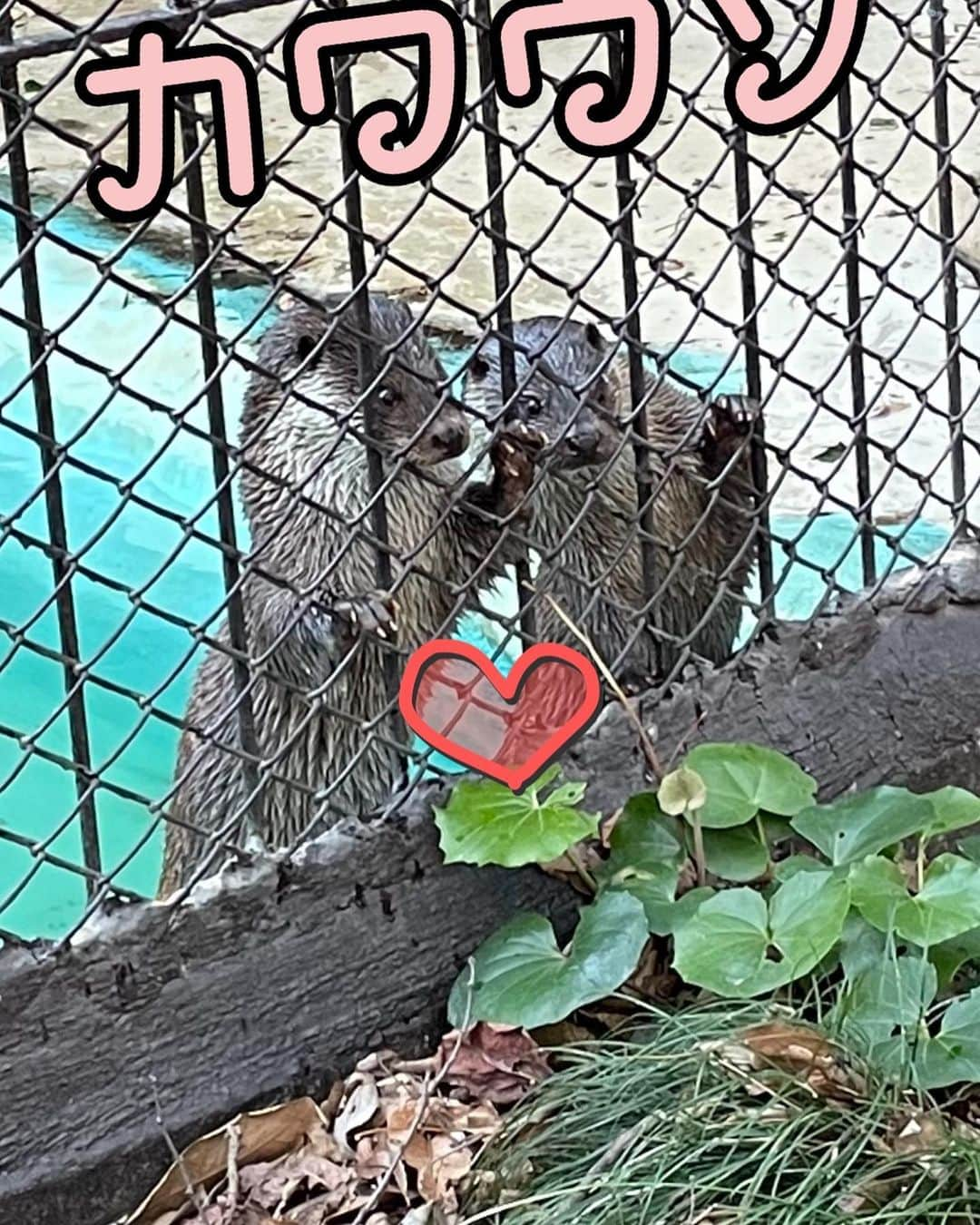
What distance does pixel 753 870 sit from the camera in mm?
2816

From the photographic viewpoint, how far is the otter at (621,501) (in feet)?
9.99

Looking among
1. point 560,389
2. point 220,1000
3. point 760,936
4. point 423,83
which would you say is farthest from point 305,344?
point 760,936

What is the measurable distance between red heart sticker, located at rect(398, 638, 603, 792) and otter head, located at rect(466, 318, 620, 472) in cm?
35

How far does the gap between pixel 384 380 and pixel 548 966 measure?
37.1 inches

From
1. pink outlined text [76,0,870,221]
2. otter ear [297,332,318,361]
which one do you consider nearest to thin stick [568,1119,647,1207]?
pink outlined text [76,0,870,221]

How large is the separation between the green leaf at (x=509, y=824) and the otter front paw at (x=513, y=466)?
0.44 metres

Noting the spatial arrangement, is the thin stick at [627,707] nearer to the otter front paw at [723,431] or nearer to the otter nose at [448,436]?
the otter nose at [448,436]

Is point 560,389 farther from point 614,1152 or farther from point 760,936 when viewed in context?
point 614,1152

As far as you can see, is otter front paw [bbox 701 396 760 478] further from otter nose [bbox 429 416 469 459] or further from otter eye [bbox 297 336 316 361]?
otter eye [bbox 297 336 316 361]

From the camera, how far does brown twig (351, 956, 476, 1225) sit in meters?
2.51

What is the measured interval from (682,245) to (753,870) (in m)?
5.25

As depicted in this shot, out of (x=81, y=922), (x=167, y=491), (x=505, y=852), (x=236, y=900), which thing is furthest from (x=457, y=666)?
(x=167, y=491)

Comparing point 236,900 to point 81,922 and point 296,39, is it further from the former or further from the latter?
point 296,39

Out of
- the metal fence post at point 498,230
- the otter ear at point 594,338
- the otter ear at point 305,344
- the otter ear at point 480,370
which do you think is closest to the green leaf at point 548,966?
the metal fence post at point 498,230
